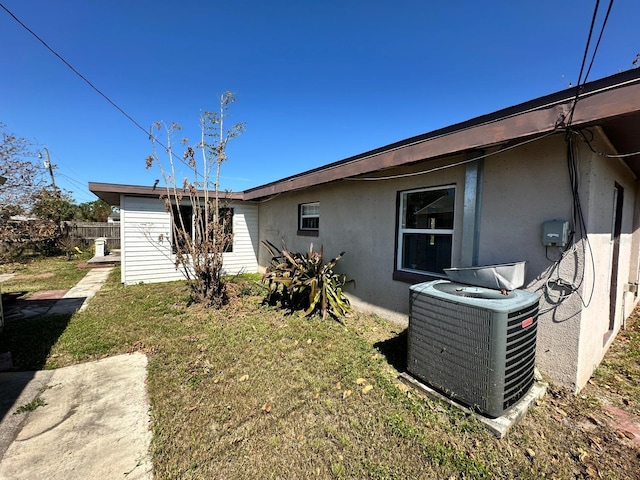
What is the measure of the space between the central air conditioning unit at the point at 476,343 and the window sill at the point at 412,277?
4.12ft

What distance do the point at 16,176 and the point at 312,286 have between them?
16975mm

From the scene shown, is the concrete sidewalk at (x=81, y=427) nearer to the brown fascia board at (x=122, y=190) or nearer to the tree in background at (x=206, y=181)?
the tree in background at (x=206, y=181)

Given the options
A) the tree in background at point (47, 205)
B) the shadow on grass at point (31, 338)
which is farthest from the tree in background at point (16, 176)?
the shadow on grass at point (31, 338)

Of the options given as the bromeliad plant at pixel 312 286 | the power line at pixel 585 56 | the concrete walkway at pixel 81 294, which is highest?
the power line at pixel 585 56

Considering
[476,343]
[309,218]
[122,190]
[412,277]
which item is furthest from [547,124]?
[122,190]

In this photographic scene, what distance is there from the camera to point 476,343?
220 centimetres

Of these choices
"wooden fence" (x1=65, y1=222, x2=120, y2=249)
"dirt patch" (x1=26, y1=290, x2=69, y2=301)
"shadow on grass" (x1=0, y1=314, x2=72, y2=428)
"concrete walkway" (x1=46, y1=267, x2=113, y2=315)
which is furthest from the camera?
"wooden fence" (x1=65, y1=222, x2=120, y2=249)

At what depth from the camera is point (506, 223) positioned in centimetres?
305

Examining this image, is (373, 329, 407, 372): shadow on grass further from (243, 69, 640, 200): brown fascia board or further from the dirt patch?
the dirt patch

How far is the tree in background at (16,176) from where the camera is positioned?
12258 mm

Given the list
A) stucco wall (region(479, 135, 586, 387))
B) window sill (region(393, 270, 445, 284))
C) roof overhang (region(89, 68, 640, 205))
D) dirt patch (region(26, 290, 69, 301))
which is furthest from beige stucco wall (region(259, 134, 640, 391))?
dirt patch (region(26, 290, 69, 301))

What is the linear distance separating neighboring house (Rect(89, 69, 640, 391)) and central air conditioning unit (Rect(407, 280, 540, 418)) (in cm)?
55

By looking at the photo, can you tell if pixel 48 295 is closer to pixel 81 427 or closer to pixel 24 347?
pixel 24 347

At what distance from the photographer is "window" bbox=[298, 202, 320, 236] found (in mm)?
6754
